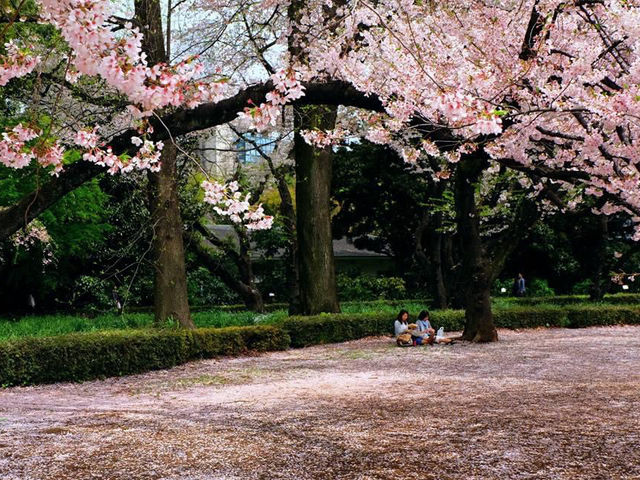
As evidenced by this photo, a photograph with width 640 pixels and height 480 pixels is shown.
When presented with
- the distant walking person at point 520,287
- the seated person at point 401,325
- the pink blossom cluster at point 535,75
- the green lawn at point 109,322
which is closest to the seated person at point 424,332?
the seated person at point 401,325

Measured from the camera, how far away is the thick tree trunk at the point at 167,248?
1552cm

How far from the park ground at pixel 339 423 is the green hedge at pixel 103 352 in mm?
326

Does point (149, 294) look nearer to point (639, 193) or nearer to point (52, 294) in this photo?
point (52, 294)

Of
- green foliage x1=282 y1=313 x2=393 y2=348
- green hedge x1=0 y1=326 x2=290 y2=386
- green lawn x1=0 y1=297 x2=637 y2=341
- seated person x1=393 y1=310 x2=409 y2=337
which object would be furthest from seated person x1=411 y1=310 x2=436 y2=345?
green hedge x1=0 y1=326 x2=290 y2=386

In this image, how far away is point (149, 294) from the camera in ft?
94.9

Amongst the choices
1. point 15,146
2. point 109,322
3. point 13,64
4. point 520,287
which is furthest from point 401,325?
point 520,287

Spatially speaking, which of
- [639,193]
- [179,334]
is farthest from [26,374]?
[639,193]

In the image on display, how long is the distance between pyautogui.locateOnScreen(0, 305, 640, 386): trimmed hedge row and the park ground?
357 mm

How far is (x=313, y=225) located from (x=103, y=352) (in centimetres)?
741

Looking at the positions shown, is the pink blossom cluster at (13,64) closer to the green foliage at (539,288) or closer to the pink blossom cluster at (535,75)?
the pink blossom cluster at (535,75)

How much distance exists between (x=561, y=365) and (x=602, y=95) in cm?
607

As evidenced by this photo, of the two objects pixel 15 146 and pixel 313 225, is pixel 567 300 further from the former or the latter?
pixel 15 146

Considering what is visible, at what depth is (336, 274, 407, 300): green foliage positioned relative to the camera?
1209 inches

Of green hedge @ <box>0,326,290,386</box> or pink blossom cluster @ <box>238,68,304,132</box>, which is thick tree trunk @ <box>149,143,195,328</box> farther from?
pink blossom cluster @ <box>238,68,304,132</box>
